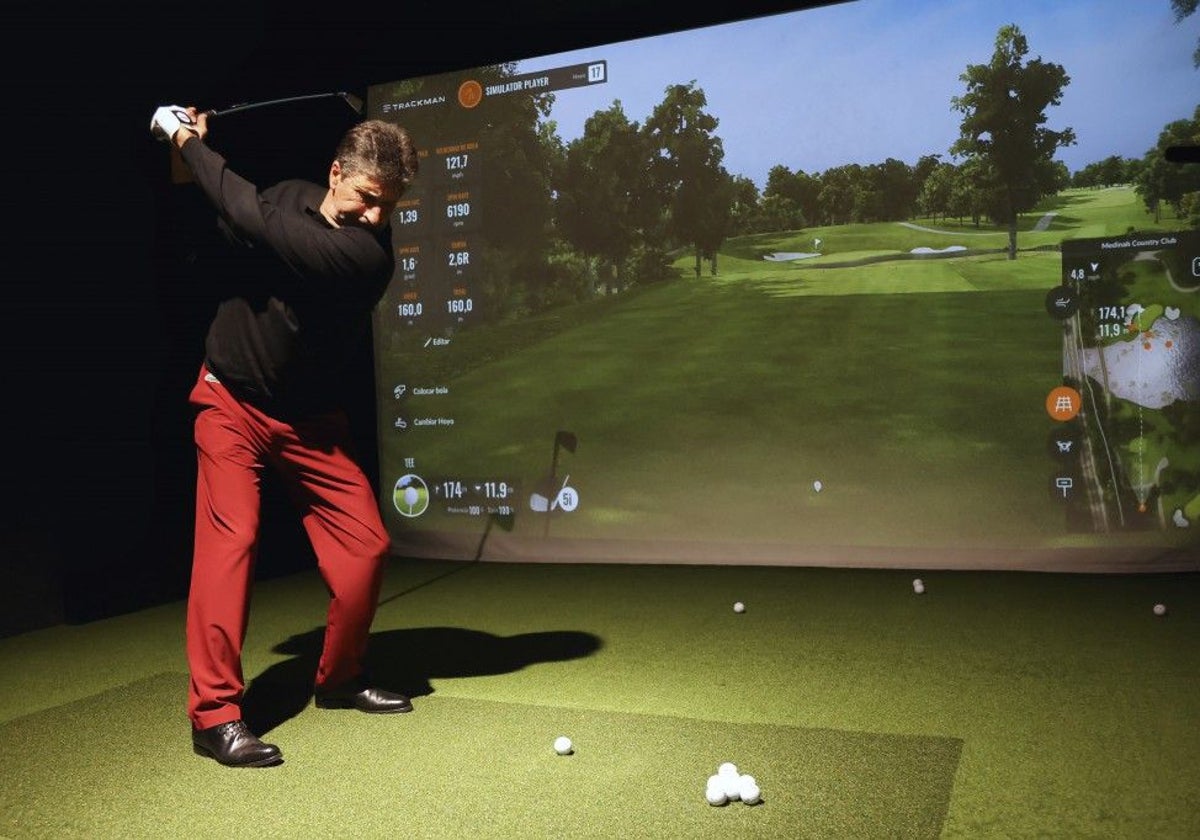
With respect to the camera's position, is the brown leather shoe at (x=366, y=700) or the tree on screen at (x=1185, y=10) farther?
the tree on screen at (x=1185, y=10)

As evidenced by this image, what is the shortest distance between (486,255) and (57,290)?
6.39ft

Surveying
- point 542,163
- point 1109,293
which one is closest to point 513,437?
point 542,163

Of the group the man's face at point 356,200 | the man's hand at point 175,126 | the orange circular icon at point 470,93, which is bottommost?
the man's face at point 356,200

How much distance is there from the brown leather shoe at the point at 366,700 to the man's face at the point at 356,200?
44.4 inches

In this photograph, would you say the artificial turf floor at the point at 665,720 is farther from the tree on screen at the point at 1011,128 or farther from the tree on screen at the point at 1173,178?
the tree on screen at the point at 1011,128

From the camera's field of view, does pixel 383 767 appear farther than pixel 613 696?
No

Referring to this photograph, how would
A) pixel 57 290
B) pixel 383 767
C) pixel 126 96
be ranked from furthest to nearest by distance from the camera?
pixel 126 96
pixel 57 290
pixel 383 767

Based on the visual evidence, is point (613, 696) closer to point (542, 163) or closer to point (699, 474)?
point (699, 474)

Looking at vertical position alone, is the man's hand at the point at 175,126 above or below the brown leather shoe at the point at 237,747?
above

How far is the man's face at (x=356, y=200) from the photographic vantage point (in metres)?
2.24

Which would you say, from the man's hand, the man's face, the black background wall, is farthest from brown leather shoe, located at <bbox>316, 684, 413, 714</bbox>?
the black background wall

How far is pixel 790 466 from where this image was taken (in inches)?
179

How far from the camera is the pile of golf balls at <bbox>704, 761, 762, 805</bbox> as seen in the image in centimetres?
196

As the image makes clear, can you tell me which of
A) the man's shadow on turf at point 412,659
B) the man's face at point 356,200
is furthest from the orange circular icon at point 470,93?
the man's face at point 356,200
